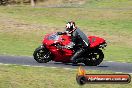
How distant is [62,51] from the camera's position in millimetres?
19656

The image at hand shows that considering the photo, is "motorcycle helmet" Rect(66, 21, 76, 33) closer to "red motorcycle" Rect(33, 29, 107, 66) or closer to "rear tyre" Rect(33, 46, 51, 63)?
"red motorcycle" Rect(33, 29, 107, 66)

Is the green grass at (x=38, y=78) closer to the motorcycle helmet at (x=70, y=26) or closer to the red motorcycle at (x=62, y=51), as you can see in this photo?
the red motorcycle at (x=62, y=51)

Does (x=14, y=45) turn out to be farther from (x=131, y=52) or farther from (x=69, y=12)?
(x=69, y=12)

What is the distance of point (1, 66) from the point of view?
18.1 meters

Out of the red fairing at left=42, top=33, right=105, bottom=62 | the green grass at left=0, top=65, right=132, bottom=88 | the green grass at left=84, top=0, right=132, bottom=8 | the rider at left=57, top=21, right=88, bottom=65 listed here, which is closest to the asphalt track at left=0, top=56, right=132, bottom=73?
the red fairing at left=42, top=33, right=105, bottom=62

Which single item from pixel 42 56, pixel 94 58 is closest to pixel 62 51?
pixel 42 56

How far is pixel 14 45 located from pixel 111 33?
1111 cm

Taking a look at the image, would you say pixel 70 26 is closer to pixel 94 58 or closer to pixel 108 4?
pixel 94 58

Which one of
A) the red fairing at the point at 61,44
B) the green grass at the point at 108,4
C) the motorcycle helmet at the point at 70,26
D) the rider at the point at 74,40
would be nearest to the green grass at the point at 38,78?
the rider at the point at 74,40

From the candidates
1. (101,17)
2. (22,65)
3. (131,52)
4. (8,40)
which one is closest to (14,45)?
(8,40)

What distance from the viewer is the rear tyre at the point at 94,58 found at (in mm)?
19672

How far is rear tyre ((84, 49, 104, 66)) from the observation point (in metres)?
19.7

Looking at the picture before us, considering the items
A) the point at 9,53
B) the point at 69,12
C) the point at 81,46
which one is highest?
the point at 81,46

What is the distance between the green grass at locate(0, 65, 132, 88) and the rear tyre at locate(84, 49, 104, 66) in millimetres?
1723
